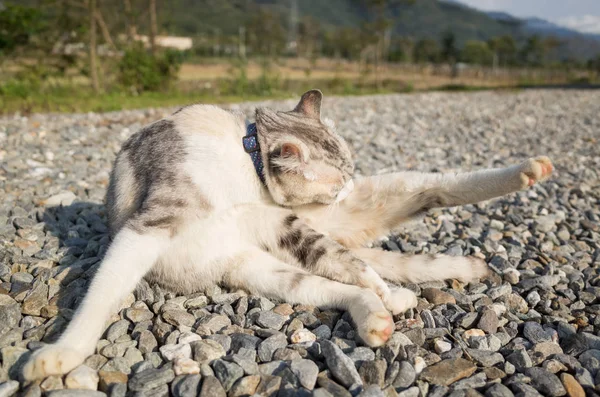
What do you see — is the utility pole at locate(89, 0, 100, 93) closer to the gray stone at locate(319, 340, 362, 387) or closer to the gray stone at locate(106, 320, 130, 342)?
the gray stone at locate(106, 320, 130, 342)

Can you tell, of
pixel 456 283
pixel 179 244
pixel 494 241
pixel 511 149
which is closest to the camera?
pixel 179 244

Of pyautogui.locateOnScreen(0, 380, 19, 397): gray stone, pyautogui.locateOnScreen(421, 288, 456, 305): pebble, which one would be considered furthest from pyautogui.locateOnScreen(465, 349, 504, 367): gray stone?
pyautogui.locateOnScreen(0, 380, 19, 397): gray stone

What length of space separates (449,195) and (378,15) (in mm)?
29402

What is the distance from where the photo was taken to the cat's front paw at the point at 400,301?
2344mm

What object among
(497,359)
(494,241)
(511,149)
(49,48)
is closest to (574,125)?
(511,149)

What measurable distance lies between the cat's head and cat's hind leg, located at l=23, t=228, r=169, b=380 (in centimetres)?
70

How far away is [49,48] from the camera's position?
12.9m

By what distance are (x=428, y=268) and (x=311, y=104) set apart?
126cm

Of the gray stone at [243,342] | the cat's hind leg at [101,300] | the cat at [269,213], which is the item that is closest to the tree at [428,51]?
the cat at [269,213]

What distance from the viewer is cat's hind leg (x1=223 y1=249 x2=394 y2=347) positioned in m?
2.26

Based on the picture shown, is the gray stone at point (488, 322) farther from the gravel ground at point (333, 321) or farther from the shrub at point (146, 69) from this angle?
the shrub at point (146, 69)

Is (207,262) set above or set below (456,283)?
above

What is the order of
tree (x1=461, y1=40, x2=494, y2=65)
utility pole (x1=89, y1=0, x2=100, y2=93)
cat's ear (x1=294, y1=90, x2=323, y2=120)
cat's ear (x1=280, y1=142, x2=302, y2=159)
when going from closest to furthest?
cat's ear (x1=280, y1=142, x2=302, y2=159) < cat's ear (x1=294, y1=90, x2=323, y2=120) < utility pole (x1=89, y1=0, x2=100, y2=93) < tree (x1=461, y1=40, x2=494, y2=65)

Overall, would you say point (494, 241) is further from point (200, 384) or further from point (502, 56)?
point (502, 56)
